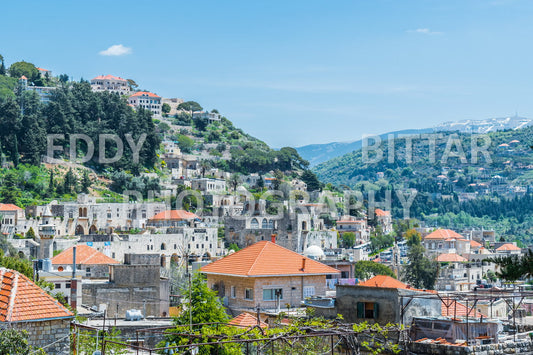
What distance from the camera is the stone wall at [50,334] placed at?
10.8 m

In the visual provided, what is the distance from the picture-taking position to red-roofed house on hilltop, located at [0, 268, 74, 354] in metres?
10.7

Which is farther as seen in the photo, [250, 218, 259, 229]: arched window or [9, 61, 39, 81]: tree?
[9, 61, 39, 81]: tree

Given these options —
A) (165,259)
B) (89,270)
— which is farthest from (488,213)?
(89,270)

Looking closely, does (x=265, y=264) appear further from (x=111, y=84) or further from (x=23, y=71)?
(x=111, y=84)

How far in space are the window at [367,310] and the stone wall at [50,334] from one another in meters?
7.04

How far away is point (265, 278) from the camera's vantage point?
20.8 metres

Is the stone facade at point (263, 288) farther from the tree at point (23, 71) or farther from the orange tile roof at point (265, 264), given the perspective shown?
the tree at point (23, 71)

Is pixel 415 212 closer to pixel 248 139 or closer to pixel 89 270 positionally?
→ pixel 248 139

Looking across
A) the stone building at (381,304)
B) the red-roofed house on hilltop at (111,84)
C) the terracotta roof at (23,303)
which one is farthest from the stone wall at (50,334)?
the red-roofed house on hilltop at (111,84)

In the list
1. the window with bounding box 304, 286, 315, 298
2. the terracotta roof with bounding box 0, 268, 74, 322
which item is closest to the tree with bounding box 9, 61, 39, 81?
the window with bounding box 304, 286, 315, 298

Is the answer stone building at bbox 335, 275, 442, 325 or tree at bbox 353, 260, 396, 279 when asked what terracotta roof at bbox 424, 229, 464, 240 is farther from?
stone building at bbox 335, 275, 442, 325

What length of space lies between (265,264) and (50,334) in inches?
429

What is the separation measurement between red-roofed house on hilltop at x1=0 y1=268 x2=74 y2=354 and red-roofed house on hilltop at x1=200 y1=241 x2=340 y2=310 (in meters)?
9.62

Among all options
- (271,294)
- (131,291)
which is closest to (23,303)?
(271,294)
